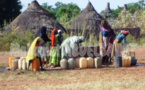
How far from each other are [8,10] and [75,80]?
24.9 m

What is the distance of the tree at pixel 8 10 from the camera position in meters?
31.1

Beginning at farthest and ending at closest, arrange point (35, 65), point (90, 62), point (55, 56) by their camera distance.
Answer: point (55, 56) → point (90, 62) → point (35, 65)

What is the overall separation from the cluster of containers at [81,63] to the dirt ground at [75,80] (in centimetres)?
85

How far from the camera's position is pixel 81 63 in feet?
34.9

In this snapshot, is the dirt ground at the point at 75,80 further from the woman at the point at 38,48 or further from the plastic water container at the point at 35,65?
the woman at the point at 38,48

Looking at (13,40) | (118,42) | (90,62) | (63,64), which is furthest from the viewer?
(13,40)

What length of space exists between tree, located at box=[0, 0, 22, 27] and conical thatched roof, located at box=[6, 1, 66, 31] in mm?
9329

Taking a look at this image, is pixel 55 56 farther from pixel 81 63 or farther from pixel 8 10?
pixel 8 10

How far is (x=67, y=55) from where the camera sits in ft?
36.2

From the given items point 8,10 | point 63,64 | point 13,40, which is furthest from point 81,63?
point 8,10

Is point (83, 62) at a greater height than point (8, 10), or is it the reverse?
point (8, 10)

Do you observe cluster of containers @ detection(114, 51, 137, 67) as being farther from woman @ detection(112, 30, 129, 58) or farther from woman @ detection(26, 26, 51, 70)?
woman @ detection(26, 26, 51, 70)

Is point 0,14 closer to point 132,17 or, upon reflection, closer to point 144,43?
point 132,17

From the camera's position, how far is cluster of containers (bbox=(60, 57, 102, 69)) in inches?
416
